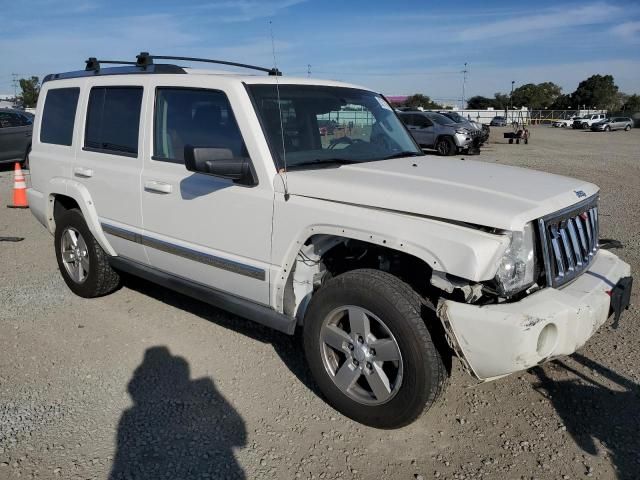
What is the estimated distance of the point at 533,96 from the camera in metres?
102

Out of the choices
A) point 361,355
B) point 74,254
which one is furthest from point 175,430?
point 74,254

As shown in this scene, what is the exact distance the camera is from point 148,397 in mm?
3611

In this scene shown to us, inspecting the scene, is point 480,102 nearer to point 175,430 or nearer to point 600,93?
point 600,93

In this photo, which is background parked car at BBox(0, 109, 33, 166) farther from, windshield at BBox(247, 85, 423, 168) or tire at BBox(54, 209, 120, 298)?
windshield at BBox(247, 85, 423, 168)

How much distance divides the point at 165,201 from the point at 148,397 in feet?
4.38

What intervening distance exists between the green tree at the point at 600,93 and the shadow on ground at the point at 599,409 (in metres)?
107

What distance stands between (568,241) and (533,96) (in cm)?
10852

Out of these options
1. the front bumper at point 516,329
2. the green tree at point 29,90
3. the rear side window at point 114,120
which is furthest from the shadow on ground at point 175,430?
the green tree at point 29,90

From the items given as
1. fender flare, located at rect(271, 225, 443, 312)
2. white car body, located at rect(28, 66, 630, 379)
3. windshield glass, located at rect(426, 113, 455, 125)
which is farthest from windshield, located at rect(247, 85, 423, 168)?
windshield glass, located at rect(426, 113, 455, 125)

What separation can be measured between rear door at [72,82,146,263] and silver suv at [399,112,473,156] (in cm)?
1687

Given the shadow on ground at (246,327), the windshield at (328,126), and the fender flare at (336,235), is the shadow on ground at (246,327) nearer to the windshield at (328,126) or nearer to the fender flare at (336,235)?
the fender flare at (336,235)

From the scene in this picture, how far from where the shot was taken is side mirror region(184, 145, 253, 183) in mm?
3246

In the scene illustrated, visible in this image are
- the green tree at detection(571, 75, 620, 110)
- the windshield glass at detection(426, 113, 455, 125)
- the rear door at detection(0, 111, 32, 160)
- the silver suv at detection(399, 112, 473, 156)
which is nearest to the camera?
the rear door at detection(0, 111, 32, 160)

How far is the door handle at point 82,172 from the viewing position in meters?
4.72
